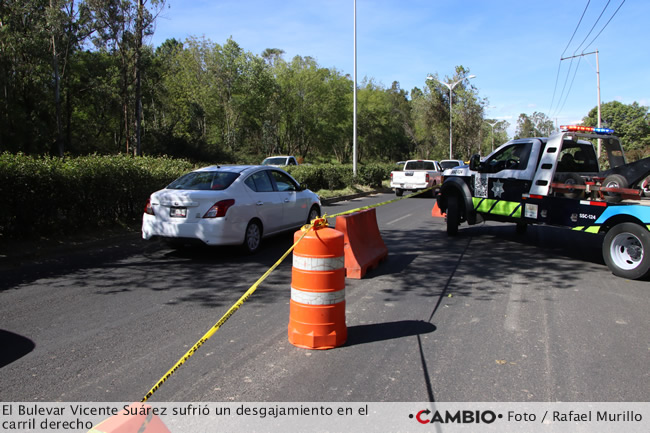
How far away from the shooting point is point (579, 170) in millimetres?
9242

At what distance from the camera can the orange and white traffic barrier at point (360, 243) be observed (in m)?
7.10

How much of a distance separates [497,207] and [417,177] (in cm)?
1332

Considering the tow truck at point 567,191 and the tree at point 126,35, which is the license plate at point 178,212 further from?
the tree at point 126,35

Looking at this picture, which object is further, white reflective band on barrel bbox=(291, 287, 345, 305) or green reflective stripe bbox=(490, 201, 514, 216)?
green reflective stripe bbox=(490, 201, 514, 216)

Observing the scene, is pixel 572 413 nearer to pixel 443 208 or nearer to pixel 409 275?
pixel 409 275

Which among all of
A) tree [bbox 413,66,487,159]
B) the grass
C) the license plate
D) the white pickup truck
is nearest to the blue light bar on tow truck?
the license plate

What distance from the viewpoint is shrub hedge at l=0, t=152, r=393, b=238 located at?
821 centimetres

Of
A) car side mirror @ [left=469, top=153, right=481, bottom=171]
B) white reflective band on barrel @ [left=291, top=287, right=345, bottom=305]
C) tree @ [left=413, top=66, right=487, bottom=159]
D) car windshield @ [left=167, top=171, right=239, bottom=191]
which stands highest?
tree @ [left=413, top=66, right=487, bottom=159]

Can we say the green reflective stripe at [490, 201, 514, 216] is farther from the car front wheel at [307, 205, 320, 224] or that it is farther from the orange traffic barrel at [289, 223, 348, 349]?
the orange traffic barrel at [289, 223, 348, 349]

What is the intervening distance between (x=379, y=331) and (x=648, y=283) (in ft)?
14.7

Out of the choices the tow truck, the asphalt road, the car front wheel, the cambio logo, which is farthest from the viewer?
the car front wheel

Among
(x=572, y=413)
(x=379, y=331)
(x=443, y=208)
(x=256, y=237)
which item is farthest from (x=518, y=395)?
(x=443, y=208)

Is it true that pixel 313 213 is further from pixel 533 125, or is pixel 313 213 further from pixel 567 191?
pixel 533 125

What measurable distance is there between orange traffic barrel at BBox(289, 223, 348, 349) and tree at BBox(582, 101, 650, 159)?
79614 mm
